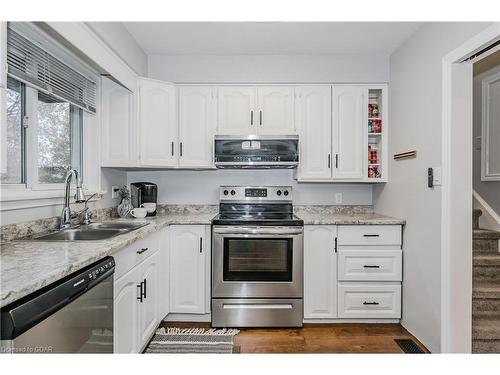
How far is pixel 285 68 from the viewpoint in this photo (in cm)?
303

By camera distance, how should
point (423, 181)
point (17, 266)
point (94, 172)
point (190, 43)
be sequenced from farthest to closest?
point (190, 43) < point (94, 172) < point (423, 181) < point (17, 266)

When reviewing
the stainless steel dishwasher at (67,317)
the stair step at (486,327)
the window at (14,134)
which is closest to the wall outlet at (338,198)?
the stair step at (486,327)

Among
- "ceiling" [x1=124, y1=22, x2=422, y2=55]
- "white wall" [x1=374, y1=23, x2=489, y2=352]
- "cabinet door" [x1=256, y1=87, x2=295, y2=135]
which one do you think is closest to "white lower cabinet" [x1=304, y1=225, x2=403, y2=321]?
"white wall" [x1=374, y1=23, x2=489, y2=352]

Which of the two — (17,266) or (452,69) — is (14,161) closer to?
(17,266)

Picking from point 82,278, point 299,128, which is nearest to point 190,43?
point 299,128

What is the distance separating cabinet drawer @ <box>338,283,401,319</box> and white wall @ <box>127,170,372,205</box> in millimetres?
949

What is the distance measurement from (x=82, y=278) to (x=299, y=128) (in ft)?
7.48

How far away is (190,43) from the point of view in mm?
2793

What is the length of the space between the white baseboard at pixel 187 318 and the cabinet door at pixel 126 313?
0.78 meters

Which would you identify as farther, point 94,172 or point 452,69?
point 94,172

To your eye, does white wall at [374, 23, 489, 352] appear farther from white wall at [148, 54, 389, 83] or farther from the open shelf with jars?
white wall at [148, 54, 389, 83]

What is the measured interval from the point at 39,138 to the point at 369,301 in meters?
2.83

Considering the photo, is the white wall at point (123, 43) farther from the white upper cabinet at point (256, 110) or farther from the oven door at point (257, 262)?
the oven door at point (257, 262)

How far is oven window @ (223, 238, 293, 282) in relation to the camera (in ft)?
8.54
